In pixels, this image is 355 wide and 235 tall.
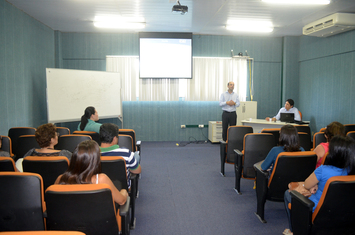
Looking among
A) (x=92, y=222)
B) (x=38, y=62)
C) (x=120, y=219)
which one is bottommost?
(x=120, y=219)

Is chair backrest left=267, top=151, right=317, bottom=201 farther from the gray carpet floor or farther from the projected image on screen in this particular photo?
the projected image on screen

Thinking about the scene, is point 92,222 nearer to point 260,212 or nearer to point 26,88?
point 260,212

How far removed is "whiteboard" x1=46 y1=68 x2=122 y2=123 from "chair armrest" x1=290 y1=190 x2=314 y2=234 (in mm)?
5211

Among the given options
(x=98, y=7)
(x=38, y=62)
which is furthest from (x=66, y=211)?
(x=38, y=62)

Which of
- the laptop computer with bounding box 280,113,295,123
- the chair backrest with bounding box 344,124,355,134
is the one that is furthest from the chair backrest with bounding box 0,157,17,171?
the laptop computer with bounding box 280,113,295,123

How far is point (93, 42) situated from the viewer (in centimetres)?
722

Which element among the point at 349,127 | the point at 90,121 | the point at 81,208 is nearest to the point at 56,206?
the point at 81,208

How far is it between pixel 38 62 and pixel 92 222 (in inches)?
224

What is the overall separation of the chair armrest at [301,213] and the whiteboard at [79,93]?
521cm

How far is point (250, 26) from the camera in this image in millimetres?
6508

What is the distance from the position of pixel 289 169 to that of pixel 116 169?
159 centimetres

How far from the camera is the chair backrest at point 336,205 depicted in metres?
1.61

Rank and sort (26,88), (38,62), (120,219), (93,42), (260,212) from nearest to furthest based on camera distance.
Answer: (120,219) → (260,212) → (26,88) → (38,62) → (93,42)

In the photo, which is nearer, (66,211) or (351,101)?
(66,211)
